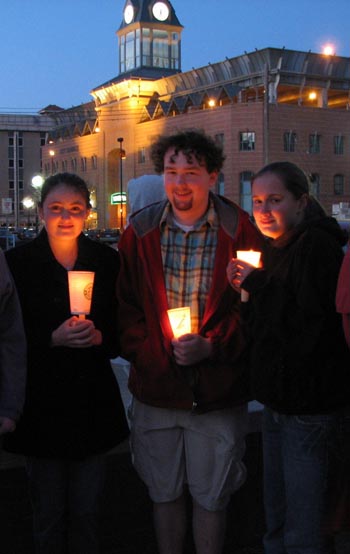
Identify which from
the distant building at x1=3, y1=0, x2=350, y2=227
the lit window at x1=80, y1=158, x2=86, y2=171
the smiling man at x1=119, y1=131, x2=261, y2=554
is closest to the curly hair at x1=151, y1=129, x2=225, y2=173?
the smiling man at x1=119, y1=131, x2=261, y2=554

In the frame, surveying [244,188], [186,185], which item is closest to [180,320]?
[186,185]

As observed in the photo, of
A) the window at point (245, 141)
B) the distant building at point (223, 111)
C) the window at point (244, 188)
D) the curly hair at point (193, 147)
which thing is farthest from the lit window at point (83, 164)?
the curly hair at point (193, 147)

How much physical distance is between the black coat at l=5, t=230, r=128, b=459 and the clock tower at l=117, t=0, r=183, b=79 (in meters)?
80.6

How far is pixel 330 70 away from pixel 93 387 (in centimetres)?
6457

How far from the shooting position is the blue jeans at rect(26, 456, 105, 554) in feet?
11.2

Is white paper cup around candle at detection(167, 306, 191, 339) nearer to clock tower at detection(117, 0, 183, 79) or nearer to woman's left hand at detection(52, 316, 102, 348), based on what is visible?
woman's left hand at detection(52, 316, 102, 348)

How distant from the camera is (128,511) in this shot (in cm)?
437

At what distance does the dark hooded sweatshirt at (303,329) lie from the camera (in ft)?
10.6

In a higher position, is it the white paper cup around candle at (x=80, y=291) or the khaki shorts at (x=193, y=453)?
the white paper cup around candle at (x=80, y=291)

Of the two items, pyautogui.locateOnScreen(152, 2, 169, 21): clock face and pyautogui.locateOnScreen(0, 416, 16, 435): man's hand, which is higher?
pyautogui.locateOnScreen(152, 2, 169, 21): clock face

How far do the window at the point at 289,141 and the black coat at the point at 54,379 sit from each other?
188ft

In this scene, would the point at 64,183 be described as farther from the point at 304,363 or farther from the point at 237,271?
the point at 304,363

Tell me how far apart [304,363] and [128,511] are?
1744 mm

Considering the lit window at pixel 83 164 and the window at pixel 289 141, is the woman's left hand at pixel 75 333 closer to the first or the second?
the window at pixel 289 141
